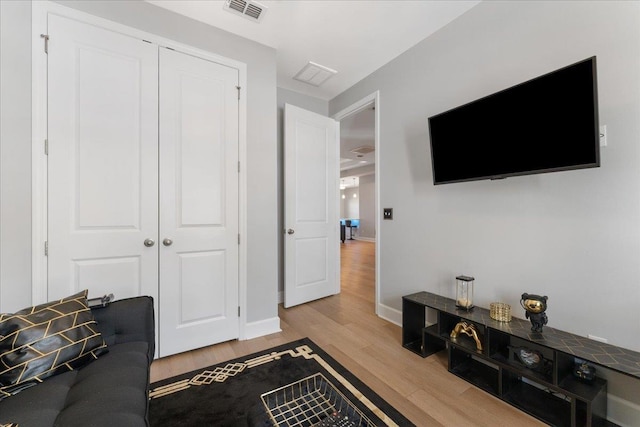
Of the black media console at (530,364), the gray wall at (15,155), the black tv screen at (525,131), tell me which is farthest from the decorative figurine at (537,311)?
the gray wall at (15,155)

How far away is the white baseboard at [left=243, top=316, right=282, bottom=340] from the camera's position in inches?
93.1

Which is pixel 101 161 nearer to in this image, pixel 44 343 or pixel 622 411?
pixel 44 343

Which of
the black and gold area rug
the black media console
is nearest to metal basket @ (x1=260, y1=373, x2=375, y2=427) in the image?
the black and gold area rug

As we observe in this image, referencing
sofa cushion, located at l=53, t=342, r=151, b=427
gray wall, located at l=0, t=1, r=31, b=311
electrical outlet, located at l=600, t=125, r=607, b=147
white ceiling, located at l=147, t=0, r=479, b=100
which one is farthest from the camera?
white ceiling, located at l=147, t=0, r=479, b=100

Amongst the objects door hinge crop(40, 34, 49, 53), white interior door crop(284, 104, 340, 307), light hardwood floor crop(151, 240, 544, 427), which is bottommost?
light hardwood floor crop(151, 240, 544, 427)

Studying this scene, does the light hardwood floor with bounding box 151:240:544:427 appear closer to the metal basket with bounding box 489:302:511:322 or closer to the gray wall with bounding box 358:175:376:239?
the metal basket with bounding box 489:302:511:322

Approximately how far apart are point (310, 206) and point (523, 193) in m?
2.19

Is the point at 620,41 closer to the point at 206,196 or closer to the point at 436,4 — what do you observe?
the point at 436,4

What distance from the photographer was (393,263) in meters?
2.72

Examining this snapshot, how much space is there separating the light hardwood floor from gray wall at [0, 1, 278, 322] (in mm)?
387

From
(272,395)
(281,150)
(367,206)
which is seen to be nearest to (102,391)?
(272,395)

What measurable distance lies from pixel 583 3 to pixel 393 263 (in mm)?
2267

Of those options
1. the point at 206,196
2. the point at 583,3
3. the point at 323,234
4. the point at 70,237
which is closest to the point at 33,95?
the point at 70,237

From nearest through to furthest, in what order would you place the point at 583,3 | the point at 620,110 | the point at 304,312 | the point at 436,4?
the point at 620,110, the point at 583,3, the point at 436,4, the point at 304,312
